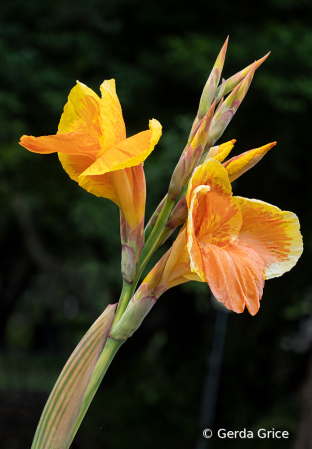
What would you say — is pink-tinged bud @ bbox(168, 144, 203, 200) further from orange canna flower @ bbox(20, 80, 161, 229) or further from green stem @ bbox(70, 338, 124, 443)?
green stem @ bbox(70, 338, 124, 443)

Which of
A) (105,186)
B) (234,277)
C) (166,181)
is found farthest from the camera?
(166,181)

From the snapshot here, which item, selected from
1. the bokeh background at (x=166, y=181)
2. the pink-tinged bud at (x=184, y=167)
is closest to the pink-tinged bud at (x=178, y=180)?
the pink-tinged bud at (x=184, y=167)

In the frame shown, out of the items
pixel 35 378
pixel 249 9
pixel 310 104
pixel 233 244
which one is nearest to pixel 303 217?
pixel 310 104

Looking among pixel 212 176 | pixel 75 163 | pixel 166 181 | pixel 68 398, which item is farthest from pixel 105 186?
pixel 166 181

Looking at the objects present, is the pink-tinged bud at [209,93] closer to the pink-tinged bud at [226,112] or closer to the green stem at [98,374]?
the pink-tinged bud at [226,112]

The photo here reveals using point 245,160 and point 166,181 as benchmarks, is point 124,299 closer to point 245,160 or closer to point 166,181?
point 245,160

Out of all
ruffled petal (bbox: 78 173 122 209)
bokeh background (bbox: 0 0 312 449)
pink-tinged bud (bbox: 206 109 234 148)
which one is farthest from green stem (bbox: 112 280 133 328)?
bokeh background (bbox: 0 0 312 449)

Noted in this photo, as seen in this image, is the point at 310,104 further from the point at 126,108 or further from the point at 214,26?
the point at 126,108
